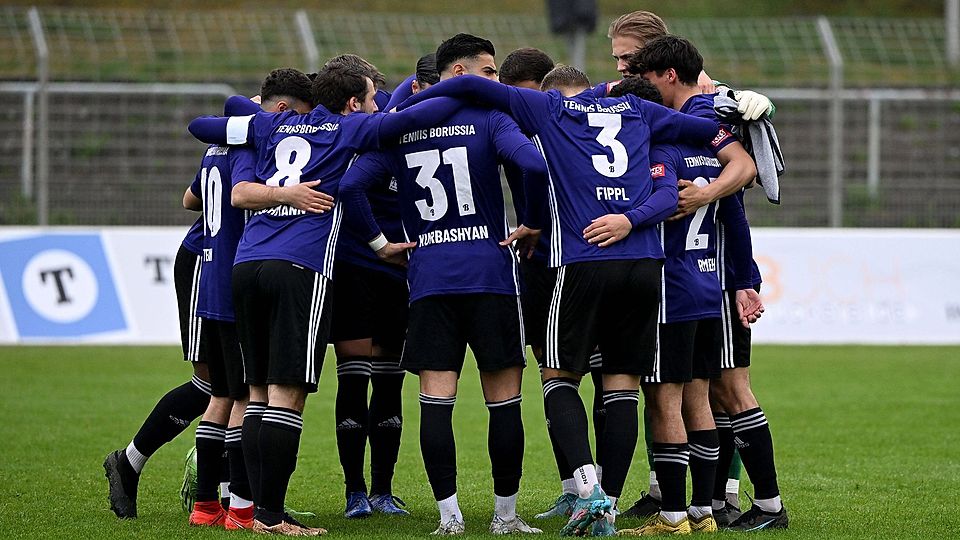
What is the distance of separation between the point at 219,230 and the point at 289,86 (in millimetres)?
794

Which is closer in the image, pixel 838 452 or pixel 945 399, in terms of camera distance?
pixel 838 452

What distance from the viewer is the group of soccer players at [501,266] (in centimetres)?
564

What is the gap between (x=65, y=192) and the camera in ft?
54.3

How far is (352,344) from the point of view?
260 inches

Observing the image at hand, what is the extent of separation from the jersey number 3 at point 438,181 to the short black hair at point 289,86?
793 millimetres

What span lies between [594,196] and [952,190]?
13.4 meters

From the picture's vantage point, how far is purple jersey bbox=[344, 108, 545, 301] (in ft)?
18.7

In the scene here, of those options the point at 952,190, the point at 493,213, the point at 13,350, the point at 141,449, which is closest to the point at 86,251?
the point at 13,350

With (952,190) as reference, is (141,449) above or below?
below

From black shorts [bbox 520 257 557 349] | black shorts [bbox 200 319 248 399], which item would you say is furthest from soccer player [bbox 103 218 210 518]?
black shorts [bbox 520 257 557 349]

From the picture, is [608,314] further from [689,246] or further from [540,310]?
[540,310]

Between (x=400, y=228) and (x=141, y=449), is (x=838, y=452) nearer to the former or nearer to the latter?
(x=400, y=228)

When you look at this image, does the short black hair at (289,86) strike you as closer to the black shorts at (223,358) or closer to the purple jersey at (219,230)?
the purple jersey at (219,230)

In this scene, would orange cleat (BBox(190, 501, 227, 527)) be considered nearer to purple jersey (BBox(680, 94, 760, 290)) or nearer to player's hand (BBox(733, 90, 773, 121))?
purple jersey (BBox(680, 94, 760, 290))
